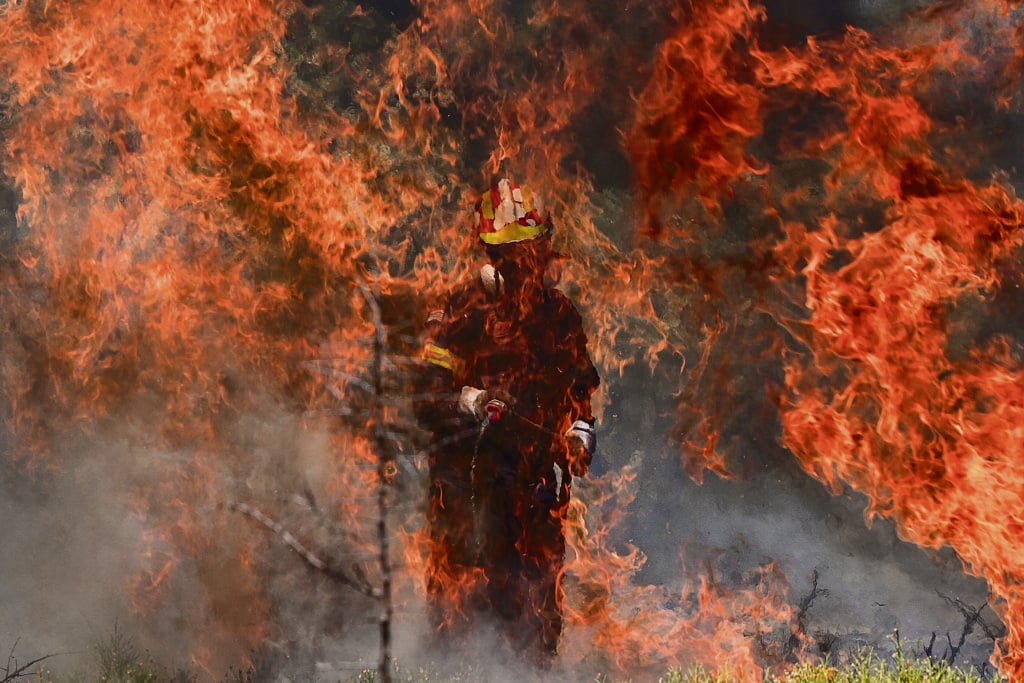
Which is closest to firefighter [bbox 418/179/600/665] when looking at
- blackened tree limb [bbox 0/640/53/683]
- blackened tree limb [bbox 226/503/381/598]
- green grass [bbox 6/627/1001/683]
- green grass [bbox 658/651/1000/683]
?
green grass [bbox 6/627/1001/683]

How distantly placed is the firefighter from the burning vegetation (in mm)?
293

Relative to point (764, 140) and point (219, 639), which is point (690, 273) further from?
point (219, 639)

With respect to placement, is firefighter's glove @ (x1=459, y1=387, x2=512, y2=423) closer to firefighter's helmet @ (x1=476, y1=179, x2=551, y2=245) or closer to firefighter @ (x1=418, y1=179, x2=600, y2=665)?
firefighter @ (x1=418, y1=179, x2=600, y2=665)

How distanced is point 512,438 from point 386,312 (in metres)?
1.48

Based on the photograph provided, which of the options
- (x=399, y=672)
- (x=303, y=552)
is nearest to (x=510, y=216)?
(x=303, y=552)

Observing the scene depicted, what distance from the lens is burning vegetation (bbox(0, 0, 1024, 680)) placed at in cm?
734

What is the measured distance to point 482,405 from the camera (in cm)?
693

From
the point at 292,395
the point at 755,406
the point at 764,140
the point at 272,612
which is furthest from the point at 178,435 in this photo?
the point at 764,140

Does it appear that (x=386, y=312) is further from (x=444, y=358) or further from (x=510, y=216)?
(x=510, y=216)

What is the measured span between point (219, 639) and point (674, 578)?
11.4ft

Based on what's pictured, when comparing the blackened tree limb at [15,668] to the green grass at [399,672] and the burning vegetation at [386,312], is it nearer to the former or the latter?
the green grass at [399,672]

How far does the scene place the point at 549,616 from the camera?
731cm

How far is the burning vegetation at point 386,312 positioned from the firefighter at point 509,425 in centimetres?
29

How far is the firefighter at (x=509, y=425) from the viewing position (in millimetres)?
6953
